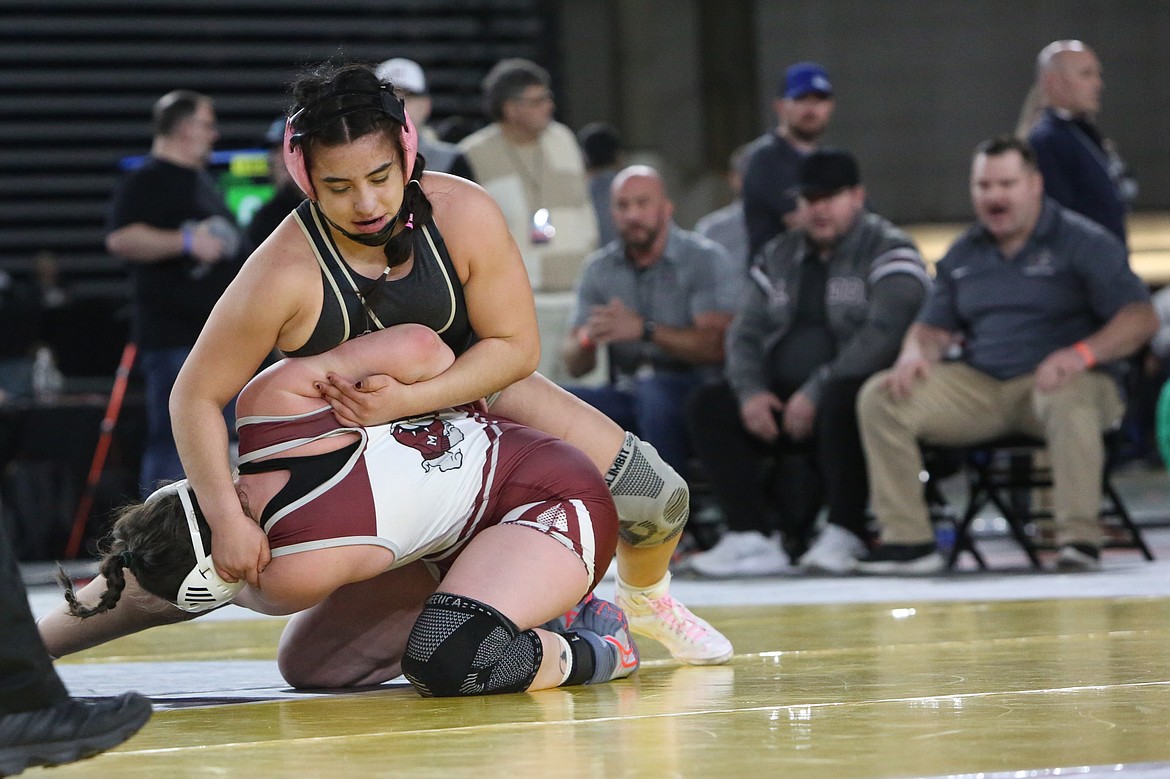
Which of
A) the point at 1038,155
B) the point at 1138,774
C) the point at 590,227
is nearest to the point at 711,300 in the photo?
the point at 590,227

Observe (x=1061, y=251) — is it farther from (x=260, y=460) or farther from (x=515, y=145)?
(x=260, y=460)

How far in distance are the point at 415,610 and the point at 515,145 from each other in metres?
3.66

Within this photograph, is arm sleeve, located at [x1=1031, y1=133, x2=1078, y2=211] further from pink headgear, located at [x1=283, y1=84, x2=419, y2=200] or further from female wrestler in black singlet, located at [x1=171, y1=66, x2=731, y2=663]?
pink headgear, located at [x1=283, y1=84, x2=419, y2=200]

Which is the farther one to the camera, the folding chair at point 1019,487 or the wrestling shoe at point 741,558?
the wrestling shoe at point 741,558

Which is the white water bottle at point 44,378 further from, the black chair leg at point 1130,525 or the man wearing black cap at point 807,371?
the black chair leg at point 1130,525

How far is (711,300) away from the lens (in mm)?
5738

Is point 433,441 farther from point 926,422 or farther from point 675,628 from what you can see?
point 926,422

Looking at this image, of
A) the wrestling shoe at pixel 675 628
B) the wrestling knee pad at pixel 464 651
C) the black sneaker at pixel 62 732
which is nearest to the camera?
the black sneaker at pixel 62 732

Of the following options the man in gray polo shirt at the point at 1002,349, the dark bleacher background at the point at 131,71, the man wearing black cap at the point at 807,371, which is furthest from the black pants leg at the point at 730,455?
the dark bleacher background at the point at 131,71

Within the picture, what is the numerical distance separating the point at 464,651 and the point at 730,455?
3.12 metres

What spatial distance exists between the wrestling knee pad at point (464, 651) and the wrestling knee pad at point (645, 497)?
1.38 ft

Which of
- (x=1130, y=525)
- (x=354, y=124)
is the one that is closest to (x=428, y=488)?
(x=354, y=124)

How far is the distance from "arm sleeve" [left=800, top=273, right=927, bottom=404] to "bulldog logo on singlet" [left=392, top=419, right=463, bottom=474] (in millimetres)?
2798

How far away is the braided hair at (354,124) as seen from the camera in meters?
2.41
